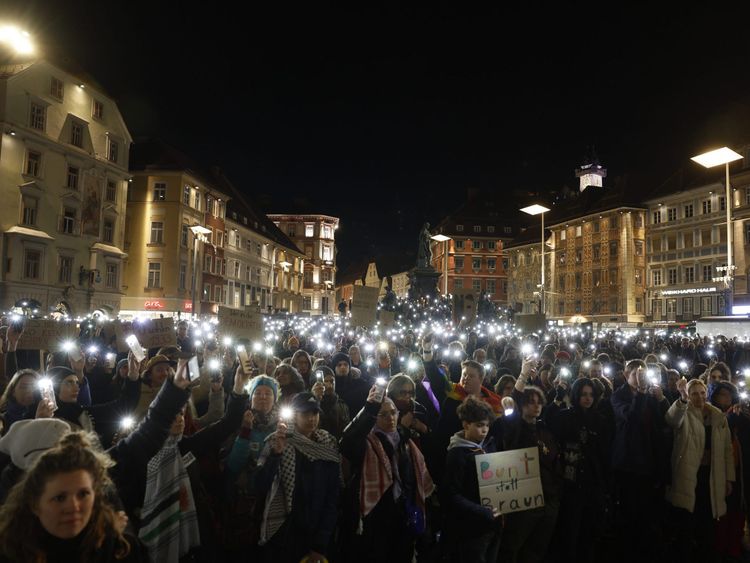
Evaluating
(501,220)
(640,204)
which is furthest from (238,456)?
(501,220)

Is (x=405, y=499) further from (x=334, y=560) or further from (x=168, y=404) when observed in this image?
(x=168, y=404)

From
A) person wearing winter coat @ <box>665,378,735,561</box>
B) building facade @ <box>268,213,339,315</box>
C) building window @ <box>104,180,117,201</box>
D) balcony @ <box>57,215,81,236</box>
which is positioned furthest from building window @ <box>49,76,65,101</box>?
building facade @ <box>268,213,339,315</box>

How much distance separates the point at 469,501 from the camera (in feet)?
15.3

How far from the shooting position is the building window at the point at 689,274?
52.2m

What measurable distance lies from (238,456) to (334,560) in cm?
142

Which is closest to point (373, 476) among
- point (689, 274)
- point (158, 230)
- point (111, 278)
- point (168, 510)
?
point (168, 510)

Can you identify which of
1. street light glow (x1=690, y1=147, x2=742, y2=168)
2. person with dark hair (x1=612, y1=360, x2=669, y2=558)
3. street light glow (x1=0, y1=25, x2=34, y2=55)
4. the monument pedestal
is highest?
street light glow (x1=0, y1=25, x2=34, y2=55)

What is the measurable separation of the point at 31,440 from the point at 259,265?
64.7 meters

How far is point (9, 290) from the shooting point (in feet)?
101

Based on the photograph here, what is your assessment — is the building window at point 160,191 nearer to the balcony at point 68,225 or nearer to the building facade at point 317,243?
the balcony at point 68,225

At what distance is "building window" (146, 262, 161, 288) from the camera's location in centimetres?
4594

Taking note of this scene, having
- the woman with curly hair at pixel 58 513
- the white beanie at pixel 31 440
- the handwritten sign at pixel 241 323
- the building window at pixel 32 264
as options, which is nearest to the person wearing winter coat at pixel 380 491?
the white beanie at pixel 31 440

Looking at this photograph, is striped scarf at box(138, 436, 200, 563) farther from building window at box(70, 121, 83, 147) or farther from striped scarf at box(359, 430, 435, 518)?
building window at box(70, 121, 83, 147)

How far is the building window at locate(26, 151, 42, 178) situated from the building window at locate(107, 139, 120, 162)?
615 centimetres
